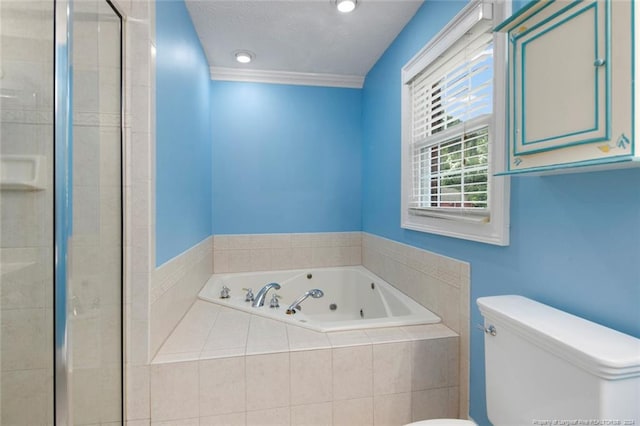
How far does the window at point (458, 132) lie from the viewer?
4.10 ft

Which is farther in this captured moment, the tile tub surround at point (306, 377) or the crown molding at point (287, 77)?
the crown molding at point (287, 77)

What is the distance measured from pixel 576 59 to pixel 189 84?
6.45 ft

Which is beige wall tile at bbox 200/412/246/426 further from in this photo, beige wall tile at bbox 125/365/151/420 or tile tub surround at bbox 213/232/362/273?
tile tub surround at bbox 213/232/362/273

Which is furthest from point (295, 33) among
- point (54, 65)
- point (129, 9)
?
point (54, 65)

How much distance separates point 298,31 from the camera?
2.11m

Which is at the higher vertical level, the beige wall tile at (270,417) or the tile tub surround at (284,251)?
the tile tub surround at (284,251)

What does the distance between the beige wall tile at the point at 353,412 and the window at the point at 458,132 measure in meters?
0.92

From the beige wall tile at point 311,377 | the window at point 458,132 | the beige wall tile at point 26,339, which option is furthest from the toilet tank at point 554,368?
the beige wall tile at point 26,339

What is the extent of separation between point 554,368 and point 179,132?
194cm

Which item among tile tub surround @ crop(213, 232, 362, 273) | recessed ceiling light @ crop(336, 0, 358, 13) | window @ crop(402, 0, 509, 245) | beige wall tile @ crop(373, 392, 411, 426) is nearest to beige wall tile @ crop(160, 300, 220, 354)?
tile tub surround @ crop(213, 232, 362, 273)

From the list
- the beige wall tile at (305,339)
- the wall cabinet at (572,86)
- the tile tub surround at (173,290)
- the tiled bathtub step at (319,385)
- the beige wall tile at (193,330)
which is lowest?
the tiled bathtub step at (319,385)

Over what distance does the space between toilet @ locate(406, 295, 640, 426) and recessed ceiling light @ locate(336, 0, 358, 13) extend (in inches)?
69.4

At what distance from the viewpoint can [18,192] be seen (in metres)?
0.92

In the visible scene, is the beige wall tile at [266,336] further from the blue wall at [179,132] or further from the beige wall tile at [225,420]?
the blue wall at [179,132]
